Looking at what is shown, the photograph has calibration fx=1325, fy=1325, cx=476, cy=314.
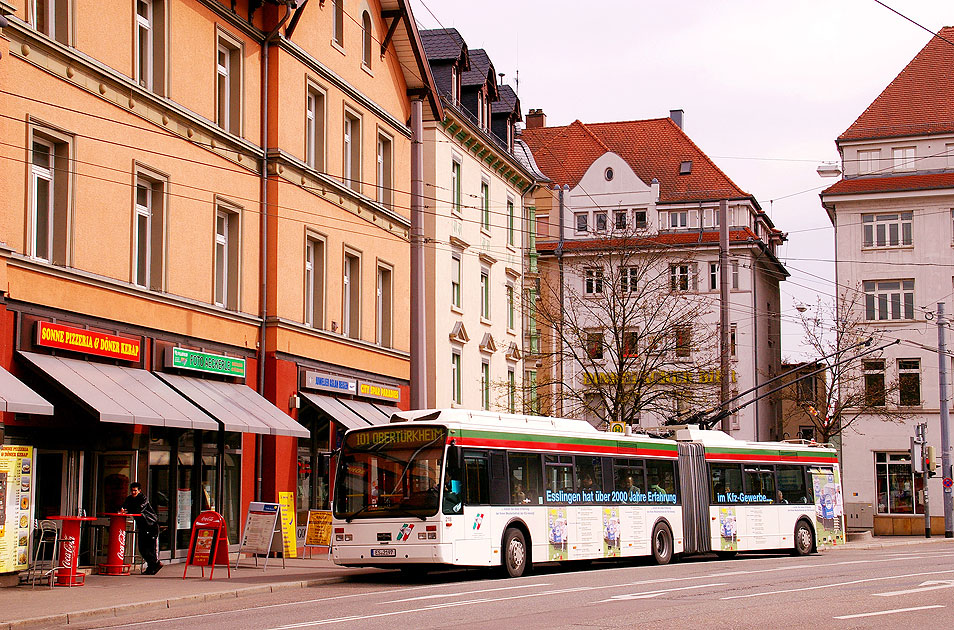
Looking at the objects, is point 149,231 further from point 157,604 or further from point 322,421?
point 157,604

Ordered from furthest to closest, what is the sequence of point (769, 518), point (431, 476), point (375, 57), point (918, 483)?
point (918, 483)
point (375, 57)
point (769, 518)
point (431, 476)

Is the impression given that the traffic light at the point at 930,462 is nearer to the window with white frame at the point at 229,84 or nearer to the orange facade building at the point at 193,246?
the orange facade building at the point at 193,246

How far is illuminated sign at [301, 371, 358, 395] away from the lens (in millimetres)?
28656

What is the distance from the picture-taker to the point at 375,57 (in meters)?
33.9

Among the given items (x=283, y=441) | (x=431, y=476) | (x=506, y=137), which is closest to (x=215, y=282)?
(x=283, y=441)

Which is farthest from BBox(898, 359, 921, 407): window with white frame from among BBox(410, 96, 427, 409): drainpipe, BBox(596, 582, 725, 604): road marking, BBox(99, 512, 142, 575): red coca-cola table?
BBox(99, 512, 142, 575): red coca-cola table

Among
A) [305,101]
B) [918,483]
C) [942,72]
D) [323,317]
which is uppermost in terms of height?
[942,72]

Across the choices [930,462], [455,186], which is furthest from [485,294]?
[930,462]

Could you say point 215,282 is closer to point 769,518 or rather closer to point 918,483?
point 769,518

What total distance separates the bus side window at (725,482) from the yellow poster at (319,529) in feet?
30.1

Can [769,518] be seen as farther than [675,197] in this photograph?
No

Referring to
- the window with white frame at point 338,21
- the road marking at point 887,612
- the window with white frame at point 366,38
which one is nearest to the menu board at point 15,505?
the road marking at point 887,612

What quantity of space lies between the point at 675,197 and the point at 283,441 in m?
50.5

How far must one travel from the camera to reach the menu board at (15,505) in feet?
62.0
